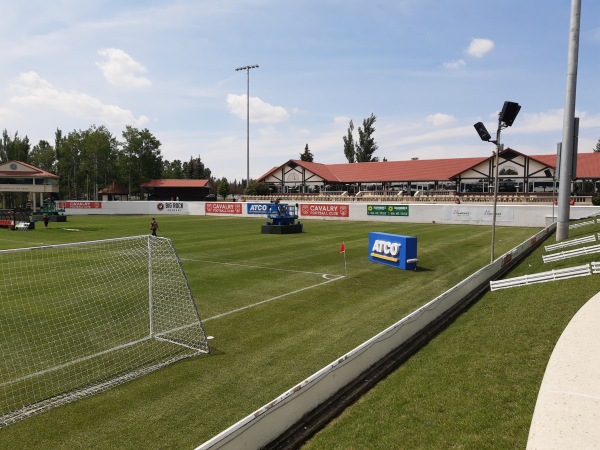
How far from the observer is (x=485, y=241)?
28.8 meters

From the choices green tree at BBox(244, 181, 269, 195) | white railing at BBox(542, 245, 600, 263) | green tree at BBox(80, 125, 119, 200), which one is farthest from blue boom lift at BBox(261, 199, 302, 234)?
green tree at BBox(80, 125, 119, 200)

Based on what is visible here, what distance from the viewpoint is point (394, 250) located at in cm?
1891

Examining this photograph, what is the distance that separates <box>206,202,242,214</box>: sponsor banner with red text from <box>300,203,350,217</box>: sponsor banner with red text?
10.5 m

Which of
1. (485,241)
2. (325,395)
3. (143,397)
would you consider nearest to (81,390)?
(143,397)

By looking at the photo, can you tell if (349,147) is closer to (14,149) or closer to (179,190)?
(179,190)

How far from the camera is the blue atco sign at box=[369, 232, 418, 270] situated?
18.2m

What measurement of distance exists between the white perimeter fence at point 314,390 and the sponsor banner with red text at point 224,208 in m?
49.8

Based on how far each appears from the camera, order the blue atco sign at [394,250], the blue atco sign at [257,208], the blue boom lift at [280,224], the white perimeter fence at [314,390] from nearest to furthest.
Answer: the white perimeter fence at [314,390]
the blue atco sign at [394,250]
the blue boom lift at [280,224]
the blue atco sign at [257,208]

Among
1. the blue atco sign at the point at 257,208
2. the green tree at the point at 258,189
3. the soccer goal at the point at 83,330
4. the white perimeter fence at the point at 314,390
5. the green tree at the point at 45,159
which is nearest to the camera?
the white perimeter fence at the point at 314,390

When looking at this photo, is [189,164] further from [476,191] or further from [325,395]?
[325,395]

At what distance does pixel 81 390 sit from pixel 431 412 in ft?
19.8

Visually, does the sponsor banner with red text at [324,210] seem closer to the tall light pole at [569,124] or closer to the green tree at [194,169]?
the tall light pole at [569,124]

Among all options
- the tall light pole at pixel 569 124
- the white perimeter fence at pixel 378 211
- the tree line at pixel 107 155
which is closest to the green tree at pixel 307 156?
the tree line at pixel 107 155

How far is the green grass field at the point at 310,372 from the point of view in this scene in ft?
19.7
